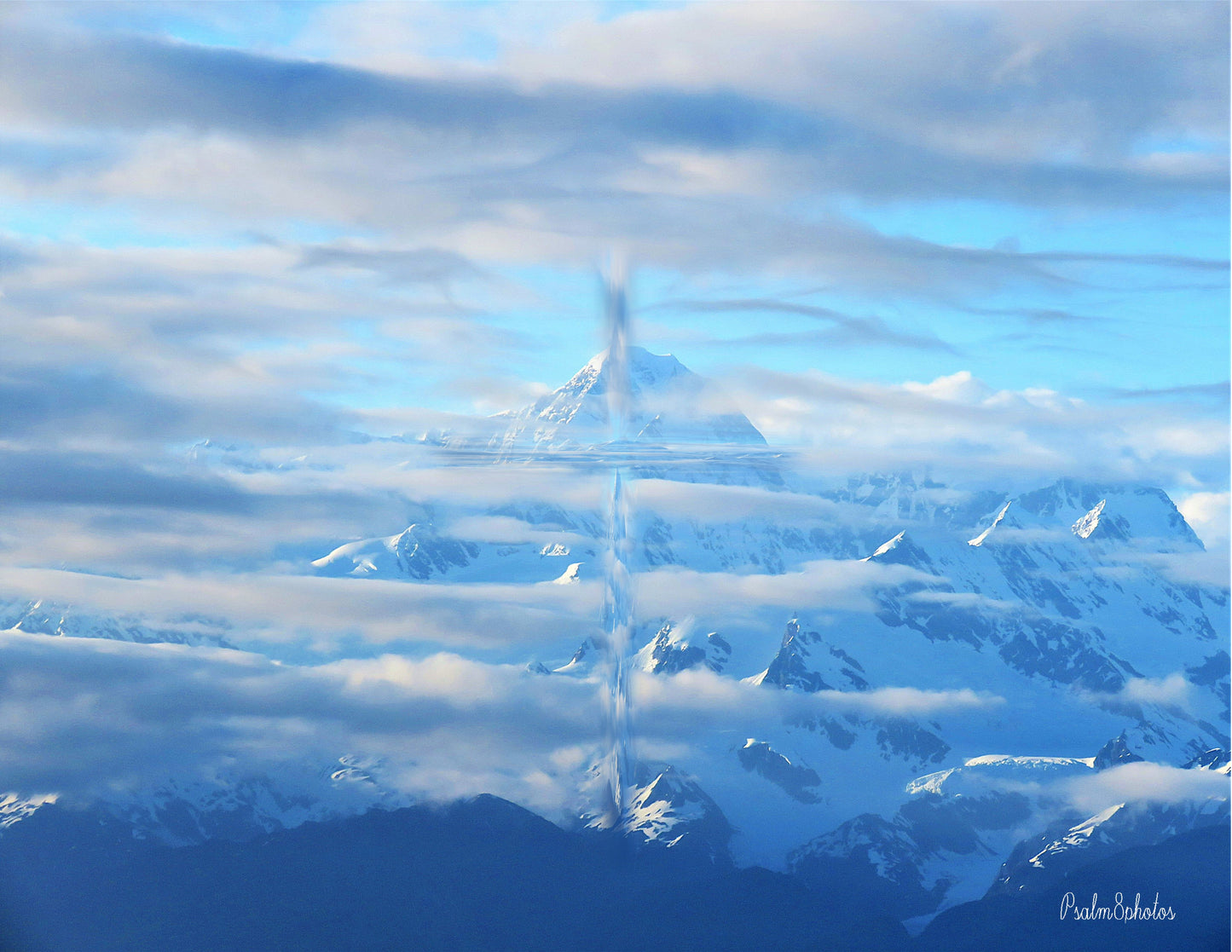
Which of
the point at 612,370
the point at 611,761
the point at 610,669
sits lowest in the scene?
the point at 611,761

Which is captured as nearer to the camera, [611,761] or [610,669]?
[610,669]

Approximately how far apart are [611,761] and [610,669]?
83.9 feet

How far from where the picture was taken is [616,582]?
456 ft

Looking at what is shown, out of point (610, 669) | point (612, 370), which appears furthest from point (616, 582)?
point (612, 370)

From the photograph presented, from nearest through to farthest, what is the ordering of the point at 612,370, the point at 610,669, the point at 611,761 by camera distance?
the point at 612,370 < the point at 610,669 < the point at 611,761

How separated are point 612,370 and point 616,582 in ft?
114

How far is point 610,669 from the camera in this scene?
12650 cm

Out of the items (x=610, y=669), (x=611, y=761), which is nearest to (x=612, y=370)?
(x=610, y=669)

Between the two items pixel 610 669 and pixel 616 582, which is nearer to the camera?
pixel 610 669

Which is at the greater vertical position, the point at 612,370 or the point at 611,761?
the point at 612,370

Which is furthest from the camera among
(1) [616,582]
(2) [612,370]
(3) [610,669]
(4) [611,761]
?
(4) [611,761]

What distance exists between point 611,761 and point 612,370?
2183 inches

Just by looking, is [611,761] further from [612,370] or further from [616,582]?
[612,370]

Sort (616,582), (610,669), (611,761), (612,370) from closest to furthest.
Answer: (612,370), (610,669), (616,582), (611,761)
